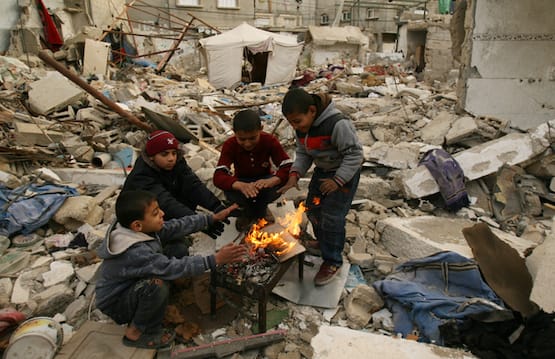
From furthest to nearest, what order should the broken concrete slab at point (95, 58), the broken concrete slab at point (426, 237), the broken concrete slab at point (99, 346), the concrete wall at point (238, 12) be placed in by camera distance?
the concrete wall at point (238, 12)
the broken concrete slab at point (95, 58)
the broken concrete slab at point (426, 237)
the broken concrete slab at point (99, 346)

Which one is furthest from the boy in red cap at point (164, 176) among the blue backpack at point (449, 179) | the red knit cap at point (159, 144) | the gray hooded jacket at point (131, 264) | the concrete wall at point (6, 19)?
the concrete wall at point (6, 19)

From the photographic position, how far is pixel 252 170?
4.11 metres

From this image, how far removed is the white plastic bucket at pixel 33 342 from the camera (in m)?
2.42

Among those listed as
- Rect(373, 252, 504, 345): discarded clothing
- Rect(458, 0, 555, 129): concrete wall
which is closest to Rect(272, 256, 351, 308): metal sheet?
Rect(373, 252, 504, 345): discarded clothing

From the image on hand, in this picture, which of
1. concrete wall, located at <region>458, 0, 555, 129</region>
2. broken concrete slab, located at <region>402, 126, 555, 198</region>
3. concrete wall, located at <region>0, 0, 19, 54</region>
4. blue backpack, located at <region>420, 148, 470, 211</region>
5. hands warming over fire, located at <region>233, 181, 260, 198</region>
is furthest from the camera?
concrete wall, located at <region>0, 0, 19, 54</region>

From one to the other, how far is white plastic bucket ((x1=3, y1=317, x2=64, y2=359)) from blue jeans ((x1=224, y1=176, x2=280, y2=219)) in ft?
6.83

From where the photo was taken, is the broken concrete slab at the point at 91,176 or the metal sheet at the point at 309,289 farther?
the broken concrete slab at the point at 91,176

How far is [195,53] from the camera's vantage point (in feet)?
→ 83.8

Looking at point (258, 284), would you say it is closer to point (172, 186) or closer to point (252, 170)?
point (172, 186)

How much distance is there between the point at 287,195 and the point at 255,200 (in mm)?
1157

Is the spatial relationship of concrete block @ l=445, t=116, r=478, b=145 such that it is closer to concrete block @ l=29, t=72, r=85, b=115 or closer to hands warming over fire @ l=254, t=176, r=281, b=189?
hands warming over fire @ l=254, t=176, r=281, b=189

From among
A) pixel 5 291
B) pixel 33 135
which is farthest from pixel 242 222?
pixel 33 135

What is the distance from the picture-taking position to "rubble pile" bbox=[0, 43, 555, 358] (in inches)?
125

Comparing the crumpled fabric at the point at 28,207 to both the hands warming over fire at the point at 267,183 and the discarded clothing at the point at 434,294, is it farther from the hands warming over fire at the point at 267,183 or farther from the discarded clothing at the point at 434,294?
the discarded clothing at the point at 434,294
